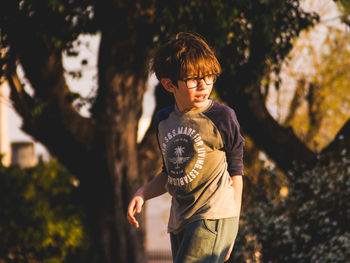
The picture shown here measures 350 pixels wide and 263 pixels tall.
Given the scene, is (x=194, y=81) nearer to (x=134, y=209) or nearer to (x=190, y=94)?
(x=190, y=94)

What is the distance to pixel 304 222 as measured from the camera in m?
6.84

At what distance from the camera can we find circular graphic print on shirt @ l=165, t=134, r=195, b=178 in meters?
2.82

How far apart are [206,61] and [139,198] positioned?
85cm

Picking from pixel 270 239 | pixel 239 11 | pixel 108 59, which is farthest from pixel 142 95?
pixel 270 239

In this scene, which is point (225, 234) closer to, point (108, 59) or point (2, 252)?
point (108, 59)

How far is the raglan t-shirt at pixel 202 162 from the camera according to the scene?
2.79 m

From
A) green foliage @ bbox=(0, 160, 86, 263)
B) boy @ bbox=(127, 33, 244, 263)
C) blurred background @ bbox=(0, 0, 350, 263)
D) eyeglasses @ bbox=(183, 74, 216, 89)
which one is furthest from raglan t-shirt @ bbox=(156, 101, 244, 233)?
green foliage @ bbox=(0, 160, 86, 263)

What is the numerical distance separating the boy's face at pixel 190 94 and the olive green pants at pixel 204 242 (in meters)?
0.62

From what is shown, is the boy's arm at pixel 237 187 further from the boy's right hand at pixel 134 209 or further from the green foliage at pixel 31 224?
the green foliage at pixel 31 224

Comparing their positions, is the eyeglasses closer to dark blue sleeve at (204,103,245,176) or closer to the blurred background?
dark blue sleeve at (204,103,245,176)

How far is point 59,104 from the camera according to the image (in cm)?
748

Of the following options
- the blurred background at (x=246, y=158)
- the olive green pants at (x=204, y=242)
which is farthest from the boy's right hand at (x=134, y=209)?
the blurred background at (x=246, y=158)

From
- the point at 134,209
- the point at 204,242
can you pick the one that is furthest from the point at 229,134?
the point at 134,209

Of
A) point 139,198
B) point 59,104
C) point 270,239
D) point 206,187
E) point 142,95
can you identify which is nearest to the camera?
point 206,187
